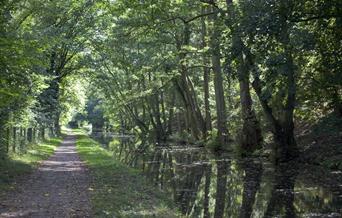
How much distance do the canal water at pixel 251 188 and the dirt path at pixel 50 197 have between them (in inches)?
104

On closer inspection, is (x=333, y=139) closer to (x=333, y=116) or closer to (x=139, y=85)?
(x=333, y=116)

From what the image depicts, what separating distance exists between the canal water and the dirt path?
2642 mm

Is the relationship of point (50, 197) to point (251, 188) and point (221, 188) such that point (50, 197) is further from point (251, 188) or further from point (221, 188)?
point (251, 188)

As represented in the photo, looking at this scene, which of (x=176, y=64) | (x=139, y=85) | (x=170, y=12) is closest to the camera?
(x=170, y=12)

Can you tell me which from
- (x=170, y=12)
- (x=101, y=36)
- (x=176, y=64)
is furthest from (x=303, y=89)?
(x=101, y=36)

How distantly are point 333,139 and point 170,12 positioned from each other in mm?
10667

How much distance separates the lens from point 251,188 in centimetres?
1533

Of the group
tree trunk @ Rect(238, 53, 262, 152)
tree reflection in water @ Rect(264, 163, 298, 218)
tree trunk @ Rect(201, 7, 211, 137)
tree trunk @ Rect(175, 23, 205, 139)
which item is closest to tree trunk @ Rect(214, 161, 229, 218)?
tree reflection in water @ Rect(264, 163, 298, 218)

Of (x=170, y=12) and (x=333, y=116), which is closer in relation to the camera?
(x=333, y=116)

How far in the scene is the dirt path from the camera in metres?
10.2

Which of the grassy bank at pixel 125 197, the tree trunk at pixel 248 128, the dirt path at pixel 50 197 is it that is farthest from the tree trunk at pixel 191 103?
the dirt path at pixel 50 197

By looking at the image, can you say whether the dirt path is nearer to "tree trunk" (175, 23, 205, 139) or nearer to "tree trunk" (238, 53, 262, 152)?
"tree trunk" (238, 53, 262, 152)

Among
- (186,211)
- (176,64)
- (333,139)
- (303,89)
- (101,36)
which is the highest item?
(101,36)

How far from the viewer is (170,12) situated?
25609mm
